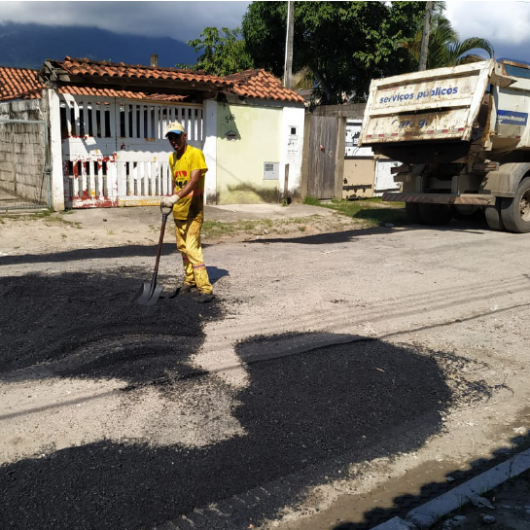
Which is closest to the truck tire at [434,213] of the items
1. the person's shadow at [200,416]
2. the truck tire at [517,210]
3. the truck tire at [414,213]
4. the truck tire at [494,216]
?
the truck tire at [414,213]

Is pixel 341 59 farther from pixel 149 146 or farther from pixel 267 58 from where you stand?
pixel 149 146

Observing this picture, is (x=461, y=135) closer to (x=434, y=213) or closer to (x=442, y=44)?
(x=434, y=213)

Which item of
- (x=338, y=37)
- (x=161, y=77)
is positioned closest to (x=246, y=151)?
(x=161, y=77)

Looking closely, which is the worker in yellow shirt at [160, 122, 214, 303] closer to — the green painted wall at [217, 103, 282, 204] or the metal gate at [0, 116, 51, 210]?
the metal gate at [0, 116, 51, 210]

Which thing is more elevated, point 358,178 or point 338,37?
point 338,37

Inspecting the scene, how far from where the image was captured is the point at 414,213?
11867mm

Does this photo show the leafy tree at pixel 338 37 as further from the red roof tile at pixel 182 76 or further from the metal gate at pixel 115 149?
the metal gate at pixel 115 149

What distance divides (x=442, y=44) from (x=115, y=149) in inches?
761

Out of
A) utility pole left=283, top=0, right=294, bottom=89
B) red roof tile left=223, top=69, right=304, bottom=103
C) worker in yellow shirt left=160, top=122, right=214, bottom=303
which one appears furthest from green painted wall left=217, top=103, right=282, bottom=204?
worker in yellow shirt left=160, top=122, right=214, bottom=303

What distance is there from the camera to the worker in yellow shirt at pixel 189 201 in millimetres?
5512

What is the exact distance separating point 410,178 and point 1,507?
31.8ft

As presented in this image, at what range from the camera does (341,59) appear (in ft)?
79.5

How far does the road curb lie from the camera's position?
252cm

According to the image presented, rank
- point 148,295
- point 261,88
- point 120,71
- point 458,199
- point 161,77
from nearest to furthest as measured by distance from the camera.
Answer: point 148,295, point 458,199, point 120,71, point 161,77, point 261,88
